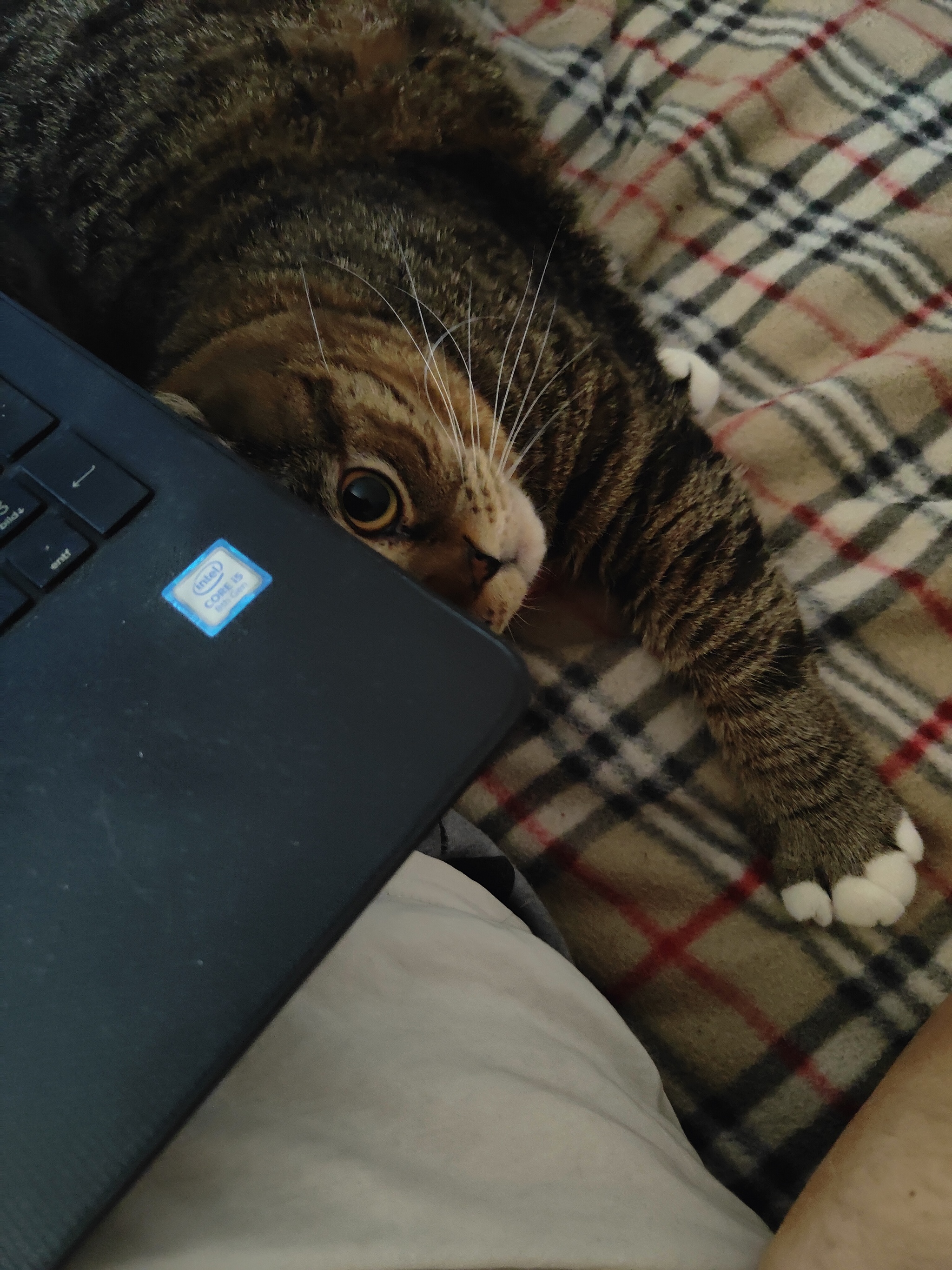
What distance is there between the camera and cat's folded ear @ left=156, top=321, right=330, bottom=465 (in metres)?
0.70

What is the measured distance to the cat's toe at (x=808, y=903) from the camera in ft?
2.45

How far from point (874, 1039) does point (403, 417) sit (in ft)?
2.28

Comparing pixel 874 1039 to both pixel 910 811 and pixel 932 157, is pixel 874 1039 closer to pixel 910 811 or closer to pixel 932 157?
pixel 910 811

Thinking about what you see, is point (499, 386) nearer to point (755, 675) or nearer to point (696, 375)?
point (696, 375)

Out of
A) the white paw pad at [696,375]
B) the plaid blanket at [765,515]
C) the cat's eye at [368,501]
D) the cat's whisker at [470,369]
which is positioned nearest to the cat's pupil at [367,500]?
the cat's eye at [368,501]

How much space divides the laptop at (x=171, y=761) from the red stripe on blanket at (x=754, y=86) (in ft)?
2.93

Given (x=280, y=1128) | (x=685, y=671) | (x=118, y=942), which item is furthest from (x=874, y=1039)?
(x=118, y=942)

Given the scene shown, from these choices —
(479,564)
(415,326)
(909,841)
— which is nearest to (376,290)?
(415,326)

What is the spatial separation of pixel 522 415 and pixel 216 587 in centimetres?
50

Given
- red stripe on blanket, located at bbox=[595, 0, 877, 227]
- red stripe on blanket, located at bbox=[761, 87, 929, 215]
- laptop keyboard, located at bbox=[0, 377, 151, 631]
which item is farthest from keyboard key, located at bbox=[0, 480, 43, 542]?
red stripe on blanket, located at bbox=[761, 87, 929, 215]

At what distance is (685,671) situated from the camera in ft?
2.86

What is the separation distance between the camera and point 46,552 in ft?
1.44

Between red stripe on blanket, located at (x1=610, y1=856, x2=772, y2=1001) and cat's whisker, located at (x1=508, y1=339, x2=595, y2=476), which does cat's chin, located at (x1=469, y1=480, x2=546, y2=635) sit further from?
red stripe on blanket, located at (x1=610, y1=856, x2=772, y2=1001)

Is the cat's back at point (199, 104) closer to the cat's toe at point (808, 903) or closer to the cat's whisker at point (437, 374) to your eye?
the cat's whisker at point (437, 374)
